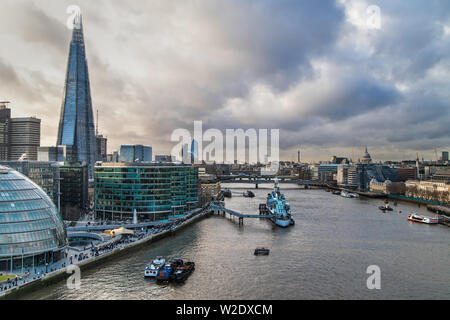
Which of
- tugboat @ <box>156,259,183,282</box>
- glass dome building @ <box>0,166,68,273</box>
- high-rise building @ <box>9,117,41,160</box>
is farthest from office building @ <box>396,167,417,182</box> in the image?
glass dome building @ <box>0,166,68,273</box>

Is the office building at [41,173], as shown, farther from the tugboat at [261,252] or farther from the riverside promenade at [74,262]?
the tugboat at [261,252]

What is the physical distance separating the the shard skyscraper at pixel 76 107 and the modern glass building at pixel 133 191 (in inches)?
2228

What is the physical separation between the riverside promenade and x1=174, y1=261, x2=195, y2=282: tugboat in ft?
25.9

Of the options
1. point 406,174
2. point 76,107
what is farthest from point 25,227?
point 406,174

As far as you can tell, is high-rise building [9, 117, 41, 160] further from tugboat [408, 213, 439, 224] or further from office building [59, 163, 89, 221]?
tugboat [408, 213, 439, 224]

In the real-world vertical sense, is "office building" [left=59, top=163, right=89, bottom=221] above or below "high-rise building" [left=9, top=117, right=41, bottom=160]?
below

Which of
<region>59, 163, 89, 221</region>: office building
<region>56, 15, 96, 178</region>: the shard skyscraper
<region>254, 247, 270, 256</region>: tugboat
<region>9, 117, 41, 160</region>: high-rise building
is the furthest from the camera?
<region>9, 117, 41, 160</region>: high-rise building

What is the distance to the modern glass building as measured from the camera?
171 feet

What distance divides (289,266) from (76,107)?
91.2 metres

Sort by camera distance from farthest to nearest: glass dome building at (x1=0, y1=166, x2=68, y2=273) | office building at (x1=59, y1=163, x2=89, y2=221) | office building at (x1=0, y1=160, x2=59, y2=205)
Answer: office building at (x1=59, y1=163, x2=89, y2=221)
office building at (x1=0, y1=160, x2=59, y2=205)
glass dome building at (x1=0, y1=166, x2=68, y2=273)

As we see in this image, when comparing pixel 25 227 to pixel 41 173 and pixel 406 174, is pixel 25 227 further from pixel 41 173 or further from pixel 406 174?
pixel 406 174
